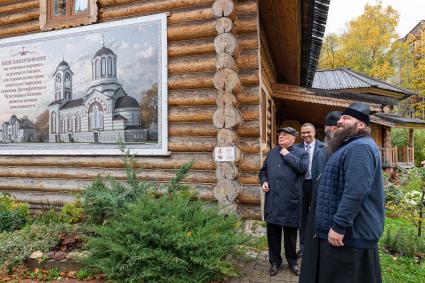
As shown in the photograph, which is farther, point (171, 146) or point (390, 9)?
point (390, 9)

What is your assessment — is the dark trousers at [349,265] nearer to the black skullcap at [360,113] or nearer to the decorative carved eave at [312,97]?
the black skullcap at [360,113]

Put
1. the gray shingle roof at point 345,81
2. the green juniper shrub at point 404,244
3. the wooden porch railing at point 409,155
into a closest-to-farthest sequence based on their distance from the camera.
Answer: the green juniper shrub at point 404,244
the wooden porch railing at point 409,155
the gray shingle roof at point 345,81

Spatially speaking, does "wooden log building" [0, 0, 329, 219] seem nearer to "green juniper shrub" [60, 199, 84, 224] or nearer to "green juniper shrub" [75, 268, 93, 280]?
"green juniper shrub" [60, 199, 84, 224]

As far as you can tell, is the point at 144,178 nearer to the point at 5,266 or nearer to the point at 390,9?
the point at 5,266

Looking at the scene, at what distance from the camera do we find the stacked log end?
5.23m

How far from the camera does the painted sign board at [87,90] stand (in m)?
5.92

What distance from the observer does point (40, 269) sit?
4.21m

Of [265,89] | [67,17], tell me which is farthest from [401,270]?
[67,17]

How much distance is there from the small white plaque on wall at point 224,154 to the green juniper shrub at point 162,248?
146 cm

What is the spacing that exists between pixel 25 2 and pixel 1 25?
852 millimetres

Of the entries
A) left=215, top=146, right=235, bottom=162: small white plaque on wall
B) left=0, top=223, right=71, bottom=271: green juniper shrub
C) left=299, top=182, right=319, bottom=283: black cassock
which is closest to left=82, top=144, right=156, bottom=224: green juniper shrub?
left=0, top=223, right=71, bottom=271: green juniper shrub

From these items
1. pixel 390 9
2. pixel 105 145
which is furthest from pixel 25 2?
pixel 390 9

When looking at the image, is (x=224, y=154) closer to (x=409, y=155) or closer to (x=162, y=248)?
(x=162, y=248)

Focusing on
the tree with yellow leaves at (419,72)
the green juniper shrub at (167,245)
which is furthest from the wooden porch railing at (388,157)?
the green juniper shrub at (167,245)
